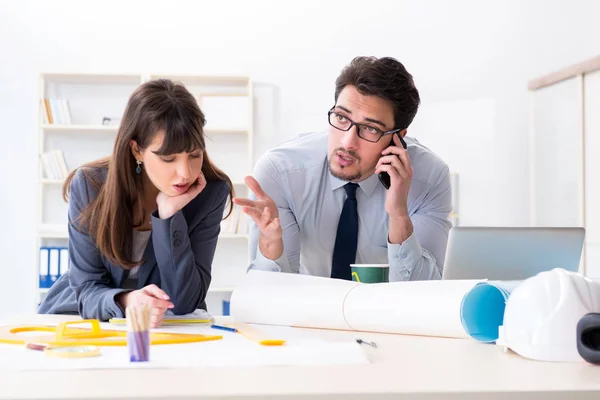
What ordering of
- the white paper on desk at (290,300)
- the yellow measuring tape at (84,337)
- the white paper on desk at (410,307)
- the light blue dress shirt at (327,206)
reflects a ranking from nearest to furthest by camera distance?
the yellow measuring tape at (84,337) → the white paper on desk at (410,307) → the white paper on desk at (290,300) → the light blue dress shirt at (327,206)

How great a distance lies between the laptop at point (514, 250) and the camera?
1.43 m

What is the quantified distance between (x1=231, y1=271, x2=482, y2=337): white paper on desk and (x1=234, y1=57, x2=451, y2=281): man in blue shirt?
0.51 m

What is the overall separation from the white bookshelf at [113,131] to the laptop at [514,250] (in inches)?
129

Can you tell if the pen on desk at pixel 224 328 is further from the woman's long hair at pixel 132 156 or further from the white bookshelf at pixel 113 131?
the white bookshelf at pixel 113 131

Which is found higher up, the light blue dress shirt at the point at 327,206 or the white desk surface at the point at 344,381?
the light blue dress shirt at the point at 327,206

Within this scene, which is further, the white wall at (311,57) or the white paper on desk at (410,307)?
the white wall at (311,57)

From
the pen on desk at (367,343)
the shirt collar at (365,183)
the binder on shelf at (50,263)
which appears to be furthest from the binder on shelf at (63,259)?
the pen on desk at (367,343)

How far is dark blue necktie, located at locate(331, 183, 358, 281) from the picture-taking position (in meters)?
2.21

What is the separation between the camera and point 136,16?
487 centimetres

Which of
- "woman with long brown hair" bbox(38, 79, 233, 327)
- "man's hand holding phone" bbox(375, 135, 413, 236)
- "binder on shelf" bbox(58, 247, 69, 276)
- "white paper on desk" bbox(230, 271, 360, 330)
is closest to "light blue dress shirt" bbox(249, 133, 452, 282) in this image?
"man's hand holding phone" bbox(375, 135, 413, 236)

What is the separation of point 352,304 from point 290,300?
0.15 metres

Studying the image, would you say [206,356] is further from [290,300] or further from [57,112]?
[57,112]

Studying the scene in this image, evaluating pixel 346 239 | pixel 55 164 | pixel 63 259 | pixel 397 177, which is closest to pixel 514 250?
pixel 397 177

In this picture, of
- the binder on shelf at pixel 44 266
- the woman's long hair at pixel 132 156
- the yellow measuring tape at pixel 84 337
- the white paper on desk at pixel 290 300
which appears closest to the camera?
the yellow measuring tape at pixel 84 337
